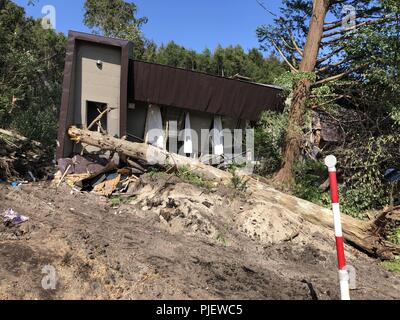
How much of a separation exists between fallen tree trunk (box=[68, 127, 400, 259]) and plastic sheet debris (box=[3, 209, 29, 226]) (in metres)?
3.68

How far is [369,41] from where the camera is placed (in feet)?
31.3

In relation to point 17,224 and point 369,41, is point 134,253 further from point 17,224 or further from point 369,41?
point 369,41

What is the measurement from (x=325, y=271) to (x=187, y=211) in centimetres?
256

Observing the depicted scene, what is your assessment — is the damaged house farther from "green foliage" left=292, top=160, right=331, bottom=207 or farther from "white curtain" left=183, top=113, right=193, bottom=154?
"green foliage" left=292, top=160, right=331, bottom=207

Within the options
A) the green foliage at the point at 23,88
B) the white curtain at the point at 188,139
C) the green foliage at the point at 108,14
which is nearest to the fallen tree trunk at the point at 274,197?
the white curtain at the point at 188,139

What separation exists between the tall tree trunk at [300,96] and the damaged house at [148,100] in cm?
146

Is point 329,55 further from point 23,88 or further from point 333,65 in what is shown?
point 23,88

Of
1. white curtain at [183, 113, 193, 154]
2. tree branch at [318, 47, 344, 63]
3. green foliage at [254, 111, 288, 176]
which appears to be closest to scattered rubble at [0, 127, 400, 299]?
→ green foliage at [254, 111, 288, 176]

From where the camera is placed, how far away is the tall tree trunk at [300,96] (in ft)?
34.7

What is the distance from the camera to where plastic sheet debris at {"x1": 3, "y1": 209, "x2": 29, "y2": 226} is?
5.54 m

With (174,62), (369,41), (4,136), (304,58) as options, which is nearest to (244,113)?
(304,58)

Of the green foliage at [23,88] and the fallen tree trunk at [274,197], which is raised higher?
the green foliage at [23,88]

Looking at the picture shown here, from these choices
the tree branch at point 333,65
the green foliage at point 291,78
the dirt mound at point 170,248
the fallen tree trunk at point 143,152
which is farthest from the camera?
the tree branch at point 333,65

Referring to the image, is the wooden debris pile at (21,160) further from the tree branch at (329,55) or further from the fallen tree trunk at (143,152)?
the tree branch at (329,55)
